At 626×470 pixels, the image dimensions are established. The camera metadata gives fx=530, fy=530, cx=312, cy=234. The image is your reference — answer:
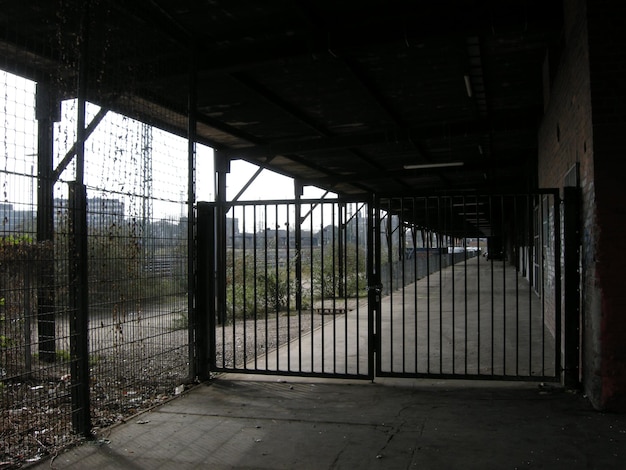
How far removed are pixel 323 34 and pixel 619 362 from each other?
4.79m

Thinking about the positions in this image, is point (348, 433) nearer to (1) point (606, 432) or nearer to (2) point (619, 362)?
(1) point (606, 432)

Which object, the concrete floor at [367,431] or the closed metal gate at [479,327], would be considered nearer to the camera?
the concrete floor at [367,431]

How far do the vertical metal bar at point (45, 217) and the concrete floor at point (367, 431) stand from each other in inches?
46.2

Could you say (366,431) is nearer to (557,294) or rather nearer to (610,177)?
(557,294)

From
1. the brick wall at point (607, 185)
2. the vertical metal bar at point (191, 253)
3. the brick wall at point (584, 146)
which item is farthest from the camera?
the vertical metal bar at point (191, 253)

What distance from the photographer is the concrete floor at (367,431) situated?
4082 mm

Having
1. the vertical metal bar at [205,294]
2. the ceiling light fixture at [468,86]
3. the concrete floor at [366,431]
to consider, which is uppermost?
the ceiling light fixture at [468,86]

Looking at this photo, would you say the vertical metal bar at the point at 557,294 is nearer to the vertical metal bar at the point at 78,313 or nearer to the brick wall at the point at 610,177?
the brick wall at the point at 610,177

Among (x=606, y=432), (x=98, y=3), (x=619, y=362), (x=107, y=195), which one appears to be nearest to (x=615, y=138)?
(x=619, y=362)

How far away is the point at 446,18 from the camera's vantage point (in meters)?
6.03

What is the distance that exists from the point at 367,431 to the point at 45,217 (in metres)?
3.48

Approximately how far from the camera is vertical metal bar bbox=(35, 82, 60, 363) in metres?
4.59

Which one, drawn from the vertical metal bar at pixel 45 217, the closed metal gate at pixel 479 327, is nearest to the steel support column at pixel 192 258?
the vertical metal bar at pixel 45 217

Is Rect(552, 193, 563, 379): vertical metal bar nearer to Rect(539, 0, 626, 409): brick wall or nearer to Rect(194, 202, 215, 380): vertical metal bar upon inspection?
Rect(539, 0, 626, 409): brick wall
